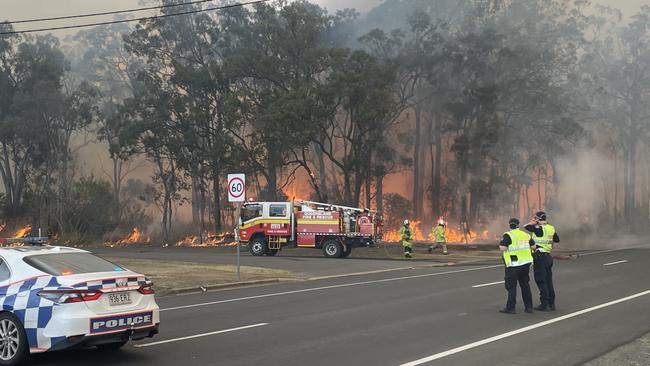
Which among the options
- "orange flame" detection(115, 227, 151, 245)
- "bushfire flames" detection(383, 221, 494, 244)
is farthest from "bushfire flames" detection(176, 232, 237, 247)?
"bushfire flames" detection(383, 221, 494, 244)

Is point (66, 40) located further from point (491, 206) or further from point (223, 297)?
point (223, 297)

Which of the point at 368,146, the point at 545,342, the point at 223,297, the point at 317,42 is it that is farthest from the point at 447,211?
the point at 545,342

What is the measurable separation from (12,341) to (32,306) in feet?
1.77

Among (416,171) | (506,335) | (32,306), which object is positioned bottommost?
(506,335)

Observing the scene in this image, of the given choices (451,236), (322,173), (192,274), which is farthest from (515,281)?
(322,173)

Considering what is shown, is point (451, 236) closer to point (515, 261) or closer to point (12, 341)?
point (515, 261)

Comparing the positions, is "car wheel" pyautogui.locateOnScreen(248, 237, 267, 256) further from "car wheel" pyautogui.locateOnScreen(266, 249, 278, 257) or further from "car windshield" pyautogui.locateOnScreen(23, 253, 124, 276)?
"car windshield" pyautogui.locateOnScreen(23, 253, 124, 276)

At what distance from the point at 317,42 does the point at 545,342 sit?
3816cm

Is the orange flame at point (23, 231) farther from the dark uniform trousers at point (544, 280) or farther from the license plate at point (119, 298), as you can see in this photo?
the license plate at point (119, 298)

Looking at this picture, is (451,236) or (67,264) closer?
(67,264)

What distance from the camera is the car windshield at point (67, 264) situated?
760 centimetres

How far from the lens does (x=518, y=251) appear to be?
36.4 feet

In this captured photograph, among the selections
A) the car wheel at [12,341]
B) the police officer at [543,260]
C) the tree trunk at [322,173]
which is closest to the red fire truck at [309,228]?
the police officer at [543,260]

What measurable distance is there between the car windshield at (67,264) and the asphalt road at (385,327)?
107 cm
